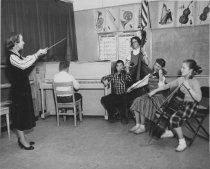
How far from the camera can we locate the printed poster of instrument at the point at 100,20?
505 centimetres

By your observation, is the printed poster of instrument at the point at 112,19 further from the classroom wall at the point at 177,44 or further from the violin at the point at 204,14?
the violin at the point at 204,14

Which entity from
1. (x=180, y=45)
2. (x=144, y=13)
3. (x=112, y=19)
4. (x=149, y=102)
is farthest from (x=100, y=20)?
(x=149, y=102)

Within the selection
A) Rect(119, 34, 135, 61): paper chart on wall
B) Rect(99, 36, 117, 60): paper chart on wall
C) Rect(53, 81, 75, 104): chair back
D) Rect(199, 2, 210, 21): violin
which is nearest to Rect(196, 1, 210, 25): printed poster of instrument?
Rect(199, 2, 210, 21): violin

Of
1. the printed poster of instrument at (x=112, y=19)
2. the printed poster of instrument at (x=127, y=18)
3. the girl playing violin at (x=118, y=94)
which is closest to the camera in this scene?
the girl playing violin at (x=118, y=94)

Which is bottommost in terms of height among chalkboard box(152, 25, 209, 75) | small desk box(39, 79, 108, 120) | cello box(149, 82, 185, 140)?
cello box(149, 82, 185, 140)

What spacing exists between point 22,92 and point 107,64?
199cm

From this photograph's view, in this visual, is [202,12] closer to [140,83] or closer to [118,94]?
[140,83]

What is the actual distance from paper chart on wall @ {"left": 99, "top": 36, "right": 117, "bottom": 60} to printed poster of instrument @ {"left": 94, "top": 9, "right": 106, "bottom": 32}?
0.19 m

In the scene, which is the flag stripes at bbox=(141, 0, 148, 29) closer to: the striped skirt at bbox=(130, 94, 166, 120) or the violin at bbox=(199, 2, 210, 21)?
the violin at bbox=(199, 2, 210, 21)

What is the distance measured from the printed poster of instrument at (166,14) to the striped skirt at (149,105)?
1.72 m

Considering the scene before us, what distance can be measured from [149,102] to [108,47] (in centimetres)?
216

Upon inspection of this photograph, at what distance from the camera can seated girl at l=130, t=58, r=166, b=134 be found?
3359 millimetres

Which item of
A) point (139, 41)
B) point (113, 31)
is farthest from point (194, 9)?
point (113, 31)

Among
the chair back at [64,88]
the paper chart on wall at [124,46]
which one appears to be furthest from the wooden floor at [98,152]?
the paper chart on wall at [124,46]
